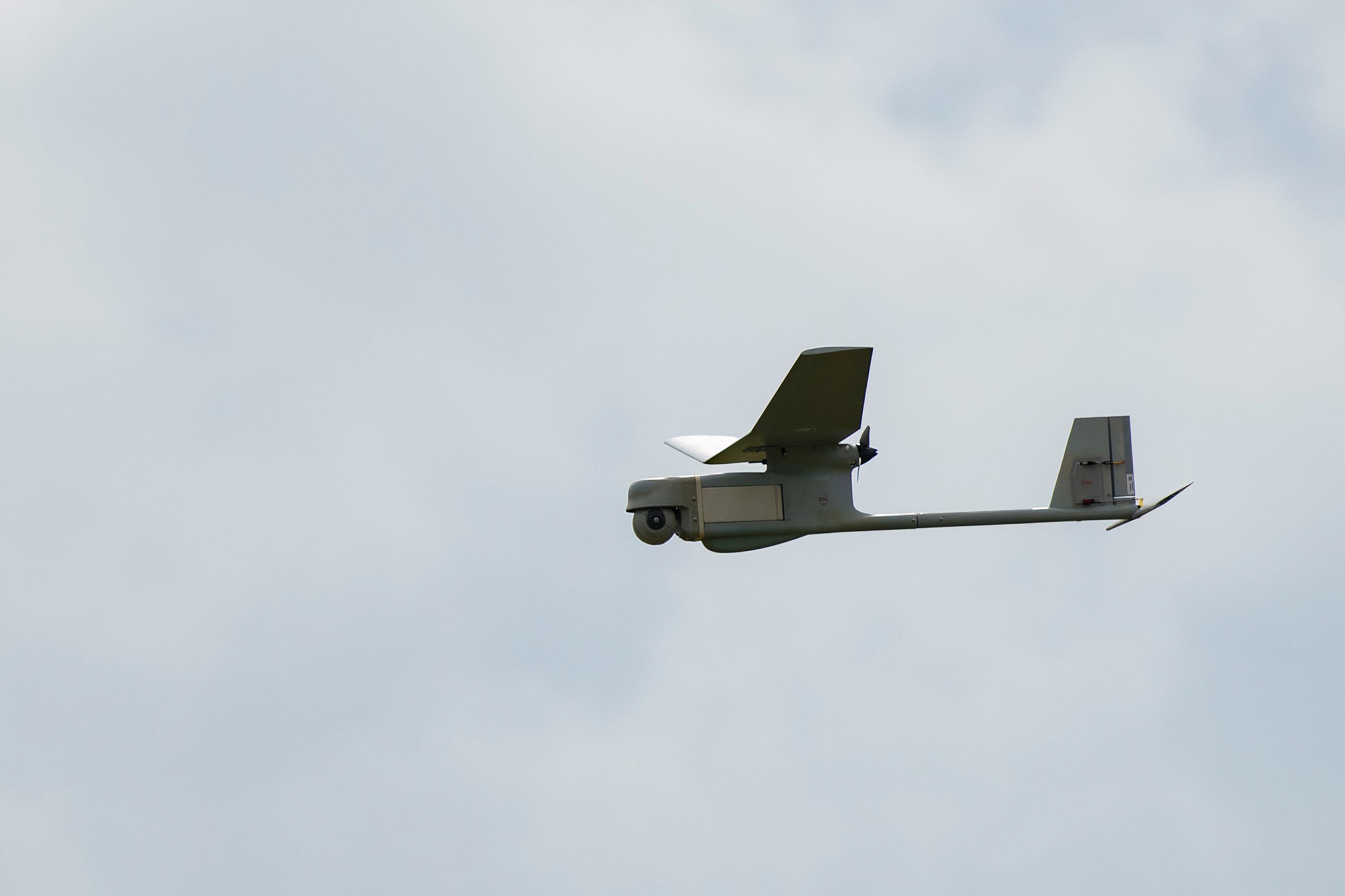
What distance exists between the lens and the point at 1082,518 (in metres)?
24.3

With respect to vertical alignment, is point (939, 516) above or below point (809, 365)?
below

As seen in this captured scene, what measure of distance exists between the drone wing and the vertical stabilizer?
157 inches

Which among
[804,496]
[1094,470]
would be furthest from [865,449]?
[1094,470]

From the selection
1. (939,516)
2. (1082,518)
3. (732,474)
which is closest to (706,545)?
(732,474)

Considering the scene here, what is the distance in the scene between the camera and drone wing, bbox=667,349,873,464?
808 inches

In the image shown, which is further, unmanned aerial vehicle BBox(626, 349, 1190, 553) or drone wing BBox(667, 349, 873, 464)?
unmanned aerial vehicle BBox(626, 349, 1190, 553)

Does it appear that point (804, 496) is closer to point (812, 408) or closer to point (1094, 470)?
point (812, 408)

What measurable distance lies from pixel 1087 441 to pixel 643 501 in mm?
7237

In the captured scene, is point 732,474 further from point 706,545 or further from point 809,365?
point 809,365

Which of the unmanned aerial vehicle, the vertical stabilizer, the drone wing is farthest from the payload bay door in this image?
the vertical stabilizer

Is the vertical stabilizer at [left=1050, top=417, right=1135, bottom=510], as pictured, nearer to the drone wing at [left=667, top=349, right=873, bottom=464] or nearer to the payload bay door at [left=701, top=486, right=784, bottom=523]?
the drone wing at [left=667, top=349, right=873, bottom=464]

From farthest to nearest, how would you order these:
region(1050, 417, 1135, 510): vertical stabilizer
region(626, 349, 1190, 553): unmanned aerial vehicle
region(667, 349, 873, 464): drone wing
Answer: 1. region(1050, 417, 1135, 510): vertical stabilizer
2. region(626, 349, 1190, 553): unmanned aerial vehicle
3. region(667, 349, 873, 464): drone wing

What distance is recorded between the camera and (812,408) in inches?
856

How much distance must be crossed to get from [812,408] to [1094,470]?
5.51 m
